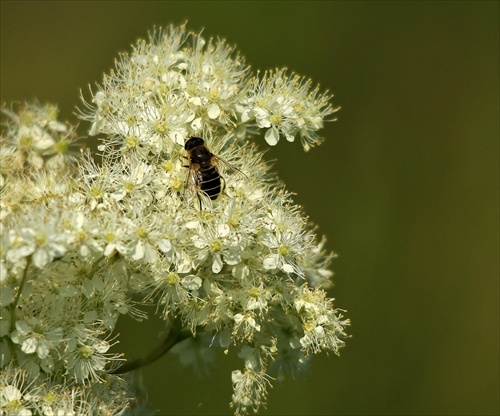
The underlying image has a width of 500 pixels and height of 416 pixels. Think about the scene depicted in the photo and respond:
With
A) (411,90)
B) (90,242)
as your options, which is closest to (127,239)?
(90,242)

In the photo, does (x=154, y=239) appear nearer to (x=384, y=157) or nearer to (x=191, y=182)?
(x=191, y=182)

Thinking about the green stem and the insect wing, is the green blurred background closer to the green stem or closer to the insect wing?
the green stem

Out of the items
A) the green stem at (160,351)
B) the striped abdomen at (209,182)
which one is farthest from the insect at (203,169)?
the green stem at (160,351)

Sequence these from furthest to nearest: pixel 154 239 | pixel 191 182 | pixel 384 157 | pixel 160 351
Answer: pixel 384 157
pixel 160 351
pixel 191 182
pixel 154 239

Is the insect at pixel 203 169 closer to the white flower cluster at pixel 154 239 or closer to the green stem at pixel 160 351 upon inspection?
the white flower cluster at pixel 154 239

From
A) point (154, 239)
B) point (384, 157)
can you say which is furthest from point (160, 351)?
point (384, 157)

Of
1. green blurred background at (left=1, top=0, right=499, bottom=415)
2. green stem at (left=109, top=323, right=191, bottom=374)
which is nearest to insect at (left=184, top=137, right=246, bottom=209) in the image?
green stem at (left=109, top=323, right=191, bottom=374)

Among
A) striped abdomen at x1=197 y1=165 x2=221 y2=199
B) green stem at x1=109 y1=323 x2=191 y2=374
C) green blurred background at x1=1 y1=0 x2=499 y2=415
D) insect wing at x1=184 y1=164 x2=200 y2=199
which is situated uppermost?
green blurred background at x1=1 y1=0 x2=499 y2=415
